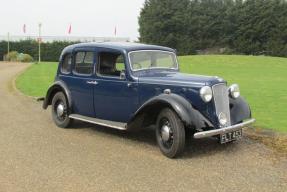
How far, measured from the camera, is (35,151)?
755 cm

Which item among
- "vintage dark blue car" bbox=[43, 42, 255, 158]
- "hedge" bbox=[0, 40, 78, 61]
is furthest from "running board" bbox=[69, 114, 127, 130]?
"hedge" bbox=[0, 40, 78, 61]

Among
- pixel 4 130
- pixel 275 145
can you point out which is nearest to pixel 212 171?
pixel 275 145

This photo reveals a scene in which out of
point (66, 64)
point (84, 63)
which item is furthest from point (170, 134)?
point (66, 64)

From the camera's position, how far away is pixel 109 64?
28.9ft

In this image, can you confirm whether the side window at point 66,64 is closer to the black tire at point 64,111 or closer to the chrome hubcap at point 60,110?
the black tire at point 64,111

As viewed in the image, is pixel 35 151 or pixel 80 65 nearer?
pixel 35 151

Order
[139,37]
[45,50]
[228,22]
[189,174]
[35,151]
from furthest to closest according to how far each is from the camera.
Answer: [139,37]
[228,22]
[45,50]
[35,151]
[189,174]

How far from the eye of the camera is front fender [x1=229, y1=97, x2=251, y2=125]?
7800 mm

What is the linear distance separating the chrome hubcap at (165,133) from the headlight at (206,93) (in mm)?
763

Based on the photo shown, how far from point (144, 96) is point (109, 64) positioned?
1.36 metres

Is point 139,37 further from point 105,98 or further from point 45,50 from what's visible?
point 105,98

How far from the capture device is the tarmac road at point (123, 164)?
577 cm

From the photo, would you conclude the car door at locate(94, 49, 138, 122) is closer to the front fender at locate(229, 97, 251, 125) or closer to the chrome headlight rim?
the chrome headlight rim

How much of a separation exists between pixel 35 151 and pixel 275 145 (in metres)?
4.15
